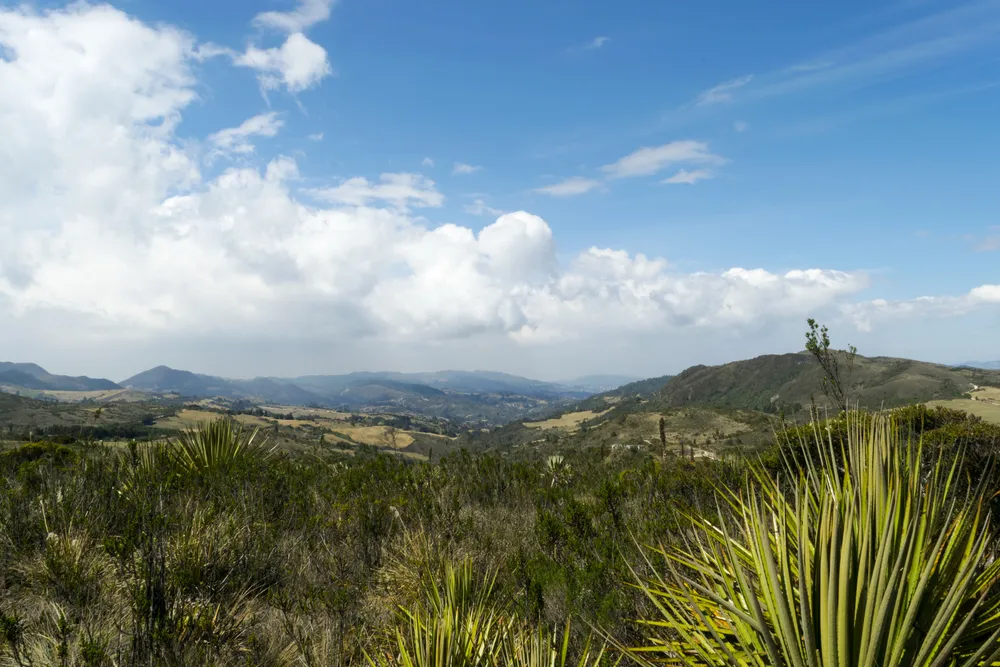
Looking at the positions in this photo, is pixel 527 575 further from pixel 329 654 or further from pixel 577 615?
pixel 329 654

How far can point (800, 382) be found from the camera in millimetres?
164500

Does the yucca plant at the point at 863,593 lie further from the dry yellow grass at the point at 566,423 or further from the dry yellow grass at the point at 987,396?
the dry yellow grass at the point at 566,423

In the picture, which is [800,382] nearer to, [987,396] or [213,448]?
[987,396]

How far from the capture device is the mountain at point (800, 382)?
4459 inches

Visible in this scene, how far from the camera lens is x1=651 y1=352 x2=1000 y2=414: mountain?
372 ft

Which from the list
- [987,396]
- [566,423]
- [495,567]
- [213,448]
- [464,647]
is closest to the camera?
[464,647]

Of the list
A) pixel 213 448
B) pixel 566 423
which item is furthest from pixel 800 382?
pixel 213 448

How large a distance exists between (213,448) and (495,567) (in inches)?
249

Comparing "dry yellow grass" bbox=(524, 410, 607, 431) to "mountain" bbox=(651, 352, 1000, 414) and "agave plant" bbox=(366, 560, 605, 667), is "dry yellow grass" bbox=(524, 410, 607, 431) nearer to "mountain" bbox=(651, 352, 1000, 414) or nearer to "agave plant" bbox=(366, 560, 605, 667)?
"mountain" bbox=(651, 352, 1000, 414)

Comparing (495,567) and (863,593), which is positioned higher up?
(863,593)

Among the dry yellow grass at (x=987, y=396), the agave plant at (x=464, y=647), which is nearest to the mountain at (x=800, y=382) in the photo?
the dry yellow grass at (x=987, y=396)

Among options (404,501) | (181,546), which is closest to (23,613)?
(181,546)

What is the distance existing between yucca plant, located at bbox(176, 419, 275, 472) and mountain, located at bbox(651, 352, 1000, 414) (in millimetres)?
101460

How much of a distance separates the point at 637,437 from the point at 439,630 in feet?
143
